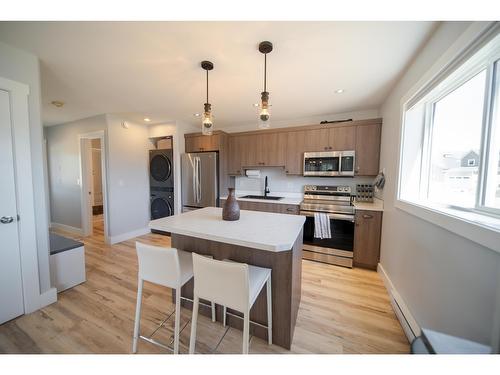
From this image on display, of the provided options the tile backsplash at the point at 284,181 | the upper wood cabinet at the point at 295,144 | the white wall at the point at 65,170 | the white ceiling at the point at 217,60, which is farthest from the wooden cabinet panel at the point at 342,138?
the white wall at the point at 65,170

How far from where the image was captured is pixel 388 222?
2127 mm

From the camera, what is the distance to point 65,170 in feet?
12.7

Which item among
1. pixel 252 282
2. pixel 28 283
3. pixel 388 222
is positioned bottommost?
pixel 28 283

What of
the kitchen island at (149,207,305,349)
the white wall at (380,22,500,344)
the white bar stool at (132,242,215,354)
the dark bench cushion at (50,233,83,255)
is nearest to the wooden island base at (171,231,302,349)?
the kitchen island at (149,207,305,349)

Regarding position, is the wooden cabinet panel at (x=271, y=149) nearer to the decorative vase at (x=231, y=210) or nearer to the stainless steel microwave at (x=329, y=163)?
the stainless steel microwave at (x=329, y=163)

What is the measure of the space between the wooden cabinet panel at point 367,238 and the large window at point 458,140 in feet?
2.04

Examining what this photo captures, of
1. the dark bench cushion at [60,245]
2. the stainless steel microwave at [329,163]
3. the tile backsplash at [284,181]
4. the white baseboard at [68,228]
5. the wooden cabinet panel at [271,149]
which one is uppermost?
the wooden cabinet panel at [271,149]

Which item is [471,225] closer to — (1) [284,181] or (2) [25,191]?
(1) [284,181]

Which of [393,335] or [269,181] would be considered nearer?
[393,335]

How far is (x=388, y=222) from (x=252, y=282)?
194cm

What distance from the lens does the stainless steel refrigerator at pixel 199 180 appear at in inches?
133

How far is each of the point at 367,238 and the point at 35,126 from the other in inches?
153
